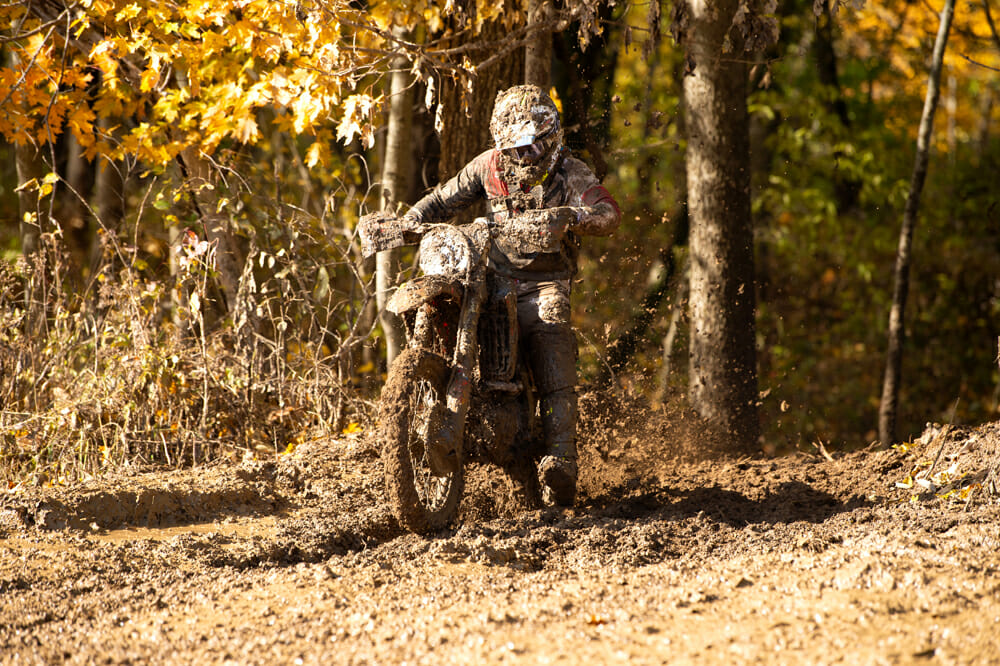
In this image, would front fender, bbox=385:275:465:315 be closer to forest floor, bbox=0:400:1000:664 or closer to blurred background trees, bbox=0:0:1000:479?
forest floor, bbox=0:400:1000:664

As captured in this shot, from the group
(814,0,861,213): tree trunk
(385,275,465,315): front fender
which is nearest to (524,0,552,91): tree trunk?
(385,275,465,315): front fender

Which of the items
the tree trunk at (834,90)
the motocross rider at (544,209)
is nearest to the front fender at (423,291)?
the motocross rider at (544,209)

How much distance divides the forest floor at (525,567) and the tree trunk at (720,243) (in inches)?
36.9

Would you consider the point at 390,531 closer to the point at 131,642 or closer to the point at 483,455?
the point at 483,455

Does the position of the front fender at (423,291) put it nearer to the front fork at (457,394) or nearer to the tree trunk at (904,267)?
the front fork at (457,394)

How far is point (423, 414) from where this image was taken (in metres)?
4.94

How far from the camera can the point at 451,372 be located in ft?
16.4

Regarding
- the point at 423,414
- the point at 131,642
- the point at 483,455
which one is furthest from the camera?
the point at 483,455

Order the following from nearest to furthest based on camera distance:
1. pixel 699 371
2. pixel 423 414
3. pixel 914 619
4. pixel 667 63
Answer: pixel 914 619 < pixel 423 414 < pixel 699 371 < pixel 667 63

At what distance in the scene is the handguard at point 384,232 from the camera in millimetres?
5195

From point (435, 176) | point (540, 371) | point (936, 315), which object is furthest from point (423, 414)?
point (936, 315)

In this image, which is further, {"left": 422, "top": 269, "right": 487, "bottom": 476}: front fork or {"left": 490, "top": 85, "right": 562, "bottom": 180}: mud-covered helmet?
{"left": 490, "top": 85, "right": 562, "bottom": 180}: mud-covered helmet

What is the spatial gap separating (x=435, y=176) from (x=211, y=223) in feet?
8.03

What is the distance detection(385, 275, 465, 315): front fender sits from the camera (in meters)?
4.80
